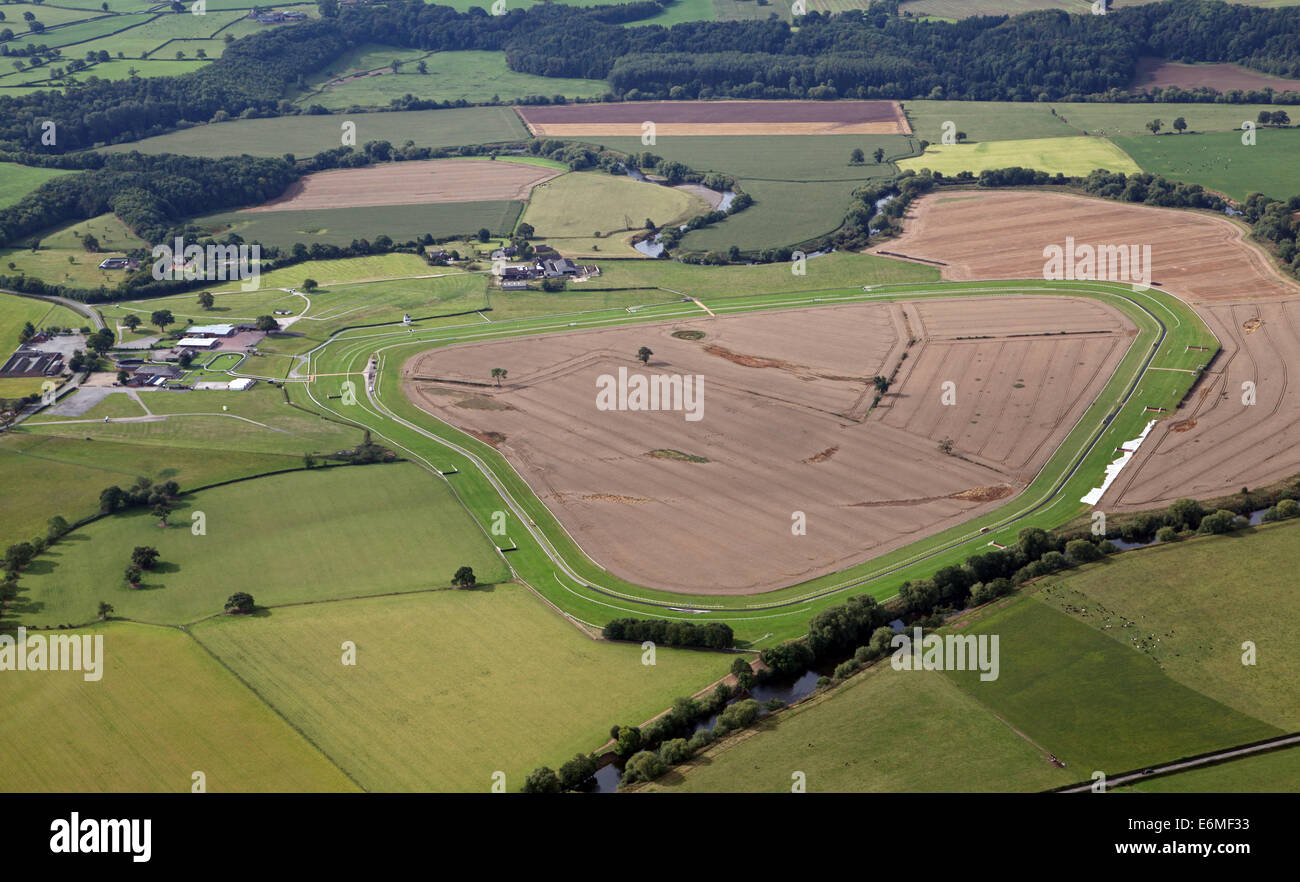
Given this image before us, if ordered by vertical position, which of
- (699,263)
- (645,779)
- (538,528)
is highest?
(699,263)

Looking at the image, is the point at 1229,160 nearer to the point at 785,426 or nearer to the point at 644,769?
the point at 785,426

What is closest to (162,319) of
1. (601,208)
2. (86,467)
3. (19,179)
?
(86,467)

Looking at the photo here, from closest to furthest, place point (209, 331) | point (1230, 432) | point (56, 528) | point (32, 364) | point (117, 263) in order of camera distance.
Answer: point (56, 528)
point (1230, 432)
point (32, 364)
point (209, 331)
point (117, 263)

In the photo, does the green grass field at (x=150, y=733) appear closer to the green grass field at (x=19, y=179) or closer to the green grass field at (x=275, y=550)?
the green grass field at (x=275, y=550)

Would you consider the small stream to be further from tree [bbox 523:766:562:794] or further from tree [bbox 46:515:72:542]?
tree [bbox 46:515:72:542]

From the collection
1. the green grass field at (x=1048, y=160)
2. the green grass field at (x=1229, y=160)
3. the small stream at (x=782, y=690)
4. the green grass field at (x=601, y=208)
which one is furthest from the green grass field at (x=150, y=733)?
the green grass field at (x=1229, y=160)

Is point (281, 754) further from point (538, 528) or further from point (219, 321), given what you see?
point (219, 321)

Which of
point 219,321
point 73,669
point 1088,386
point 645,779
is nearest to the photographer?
point 645,779

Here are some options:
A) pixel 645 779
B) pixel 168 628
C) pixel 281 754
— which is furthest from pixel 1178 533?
pixel 168 628
